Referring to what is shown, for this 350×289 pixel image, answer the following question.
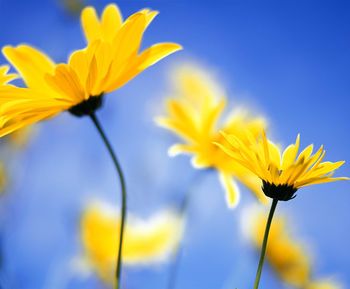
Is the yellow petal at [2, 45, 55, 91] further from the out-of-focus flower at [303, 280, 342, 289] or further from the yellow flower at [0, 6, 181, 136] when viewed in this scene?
the out-of-focus flower at [303, 280, 342, 289]

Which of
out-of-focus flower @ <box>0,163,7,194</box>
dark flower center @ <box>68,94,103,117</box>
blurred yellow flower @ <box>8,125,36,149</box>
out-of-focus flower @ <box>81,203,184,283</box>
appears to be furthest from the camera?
blurred yellow flower @ <box>8,125,36,149</box>

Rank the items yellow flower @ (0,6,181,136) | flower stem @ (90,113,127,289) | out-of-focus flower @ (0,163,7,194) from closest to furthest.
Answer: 1. flower stem @ (90,113,127,289)
2. yellow flower @ (0,6,181,136)
3. out-of-focus flower @ (0,163,7,194)

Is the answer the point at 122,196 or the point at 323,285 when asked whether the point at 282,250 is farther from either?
the point at 122,196

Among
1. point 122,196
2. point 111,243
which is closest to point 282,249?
point 111,243

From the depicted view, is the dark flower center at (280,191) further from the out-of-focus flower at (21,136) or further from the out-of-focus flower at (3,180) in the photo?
the out-of-focus flower at (21,136)

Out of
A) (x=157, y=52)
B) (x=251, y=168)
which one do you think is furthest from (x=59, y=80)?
(x=251, y=168)

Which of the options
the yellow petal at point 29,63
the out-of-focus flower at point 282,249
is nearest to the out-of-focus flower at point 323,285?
the out-of-focus flower at point 282,249

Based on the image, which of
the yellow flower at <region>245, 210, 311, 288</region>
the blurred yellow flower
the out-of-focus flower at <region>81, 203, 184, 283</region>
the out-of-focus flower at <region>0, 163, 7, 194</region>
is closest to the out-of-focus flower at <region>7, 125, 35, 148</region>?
the blurred yellow flower

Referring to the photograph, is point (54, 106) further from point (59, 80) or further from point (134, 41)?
point (134, 41)

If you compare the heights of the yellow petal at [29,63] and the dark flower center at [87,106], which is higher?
the yellow petal at [29,63]
